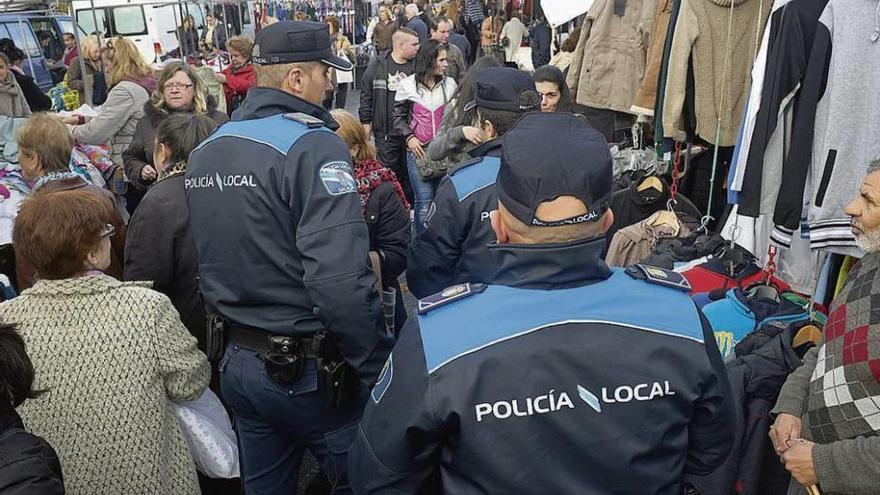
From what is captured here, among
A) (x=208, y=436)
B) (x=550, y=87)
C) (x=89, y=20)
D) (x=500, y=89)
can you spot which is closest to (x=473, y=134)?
(x=500, y=89)

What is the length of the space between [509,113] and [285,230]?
1.20 meters

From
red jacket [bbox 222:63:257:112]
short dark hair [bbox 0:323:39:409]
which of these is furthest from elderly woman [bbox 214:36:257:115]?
short dark hair [bbox 0:323:39:409]

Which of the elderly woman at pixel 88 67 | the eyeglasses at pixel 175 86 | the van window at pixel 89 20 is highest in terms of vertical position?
the eyeglasses at pixel 175 86

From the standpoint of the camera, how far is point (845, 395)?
7.13ft

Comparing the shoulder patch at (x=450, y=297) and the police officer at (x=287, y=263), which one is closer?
the shoulder patch at (x=450, y=297)

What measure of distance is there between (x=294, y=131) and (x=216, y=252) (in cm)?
52

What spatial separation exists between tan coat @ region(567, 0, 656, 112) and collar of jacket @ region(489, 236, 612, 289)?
3500mm

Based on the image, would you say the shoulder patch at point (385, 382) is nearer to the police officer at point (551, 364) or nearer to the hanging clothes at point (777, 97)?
the police officer at point (551, 364)

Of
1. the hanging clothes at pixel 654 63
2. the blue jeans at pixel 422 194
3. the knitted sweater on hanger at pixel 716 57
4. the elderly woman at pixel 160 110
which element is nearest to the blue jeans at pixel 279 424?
the knitted sweater on hanger at pixel 716 57

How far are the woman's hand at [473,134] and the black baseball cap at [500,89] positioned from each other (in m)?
0.15

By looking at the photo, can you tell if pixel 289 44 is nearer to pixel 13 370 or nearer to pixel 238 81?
pixel 13 370

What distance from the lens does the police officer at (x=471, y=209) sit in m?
2.90

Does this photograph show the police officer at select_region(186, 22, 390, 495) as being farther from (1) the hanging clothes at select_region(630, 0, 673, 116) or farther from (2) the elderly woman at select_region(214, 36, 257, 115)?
(2) the elderly woman at select_region(214, 36, 257, 115)

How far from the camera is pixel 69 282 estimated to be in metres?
2.36
